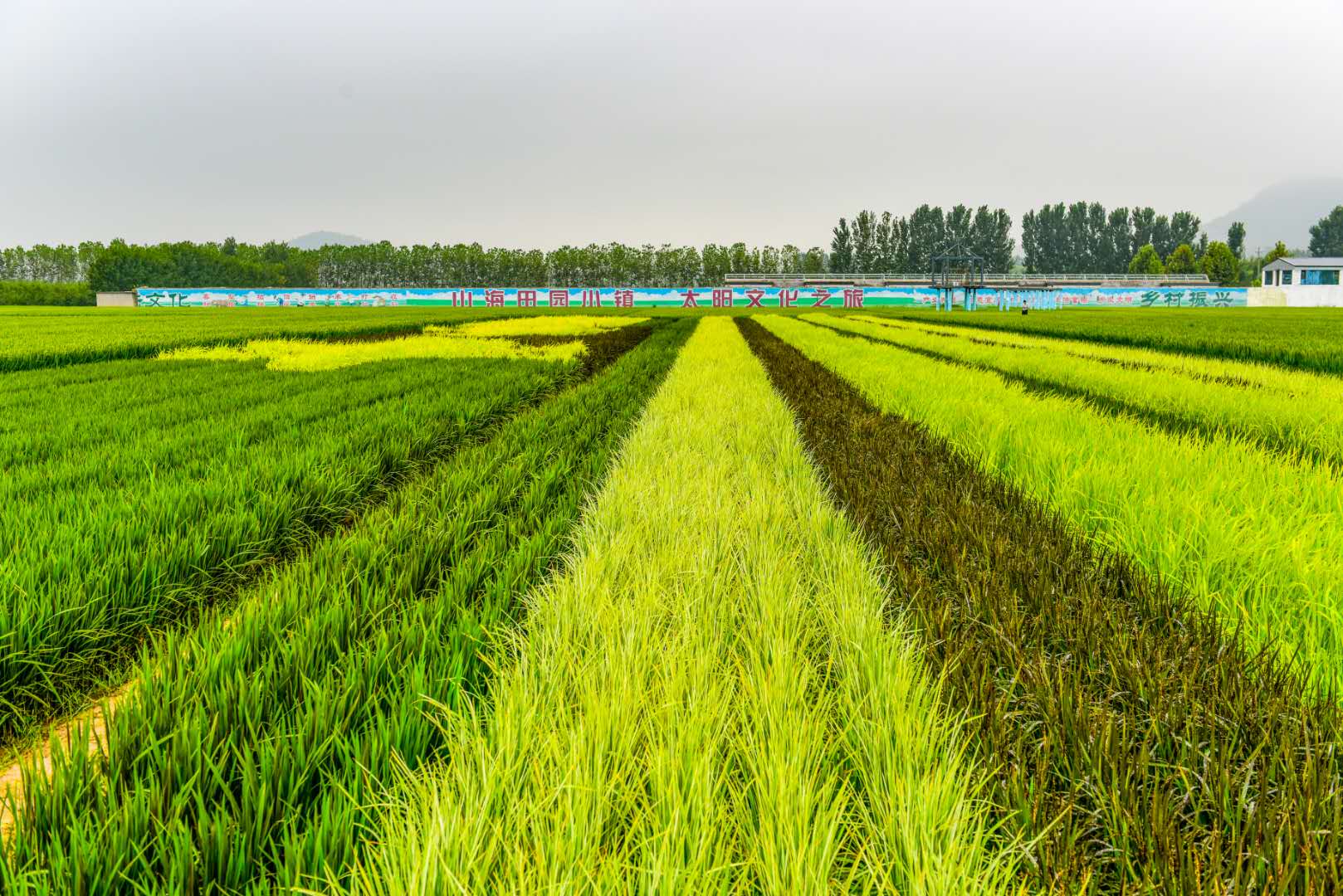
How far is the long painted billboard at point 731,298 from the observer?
59125 millimetres

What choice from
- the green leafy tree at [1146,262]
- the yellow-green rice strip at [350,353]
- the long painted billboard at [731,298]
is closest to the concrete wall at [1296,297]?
the long painted billboard at [731,298]

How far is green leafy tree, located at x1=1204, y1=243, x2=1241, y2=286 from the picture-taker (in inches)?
3270

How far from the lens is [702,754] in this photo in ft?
3.63

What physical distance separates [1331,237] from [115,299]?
180 m

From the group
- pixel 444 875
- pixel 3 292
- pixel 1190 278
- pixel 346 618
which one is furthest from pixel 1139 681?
pixel 3 292

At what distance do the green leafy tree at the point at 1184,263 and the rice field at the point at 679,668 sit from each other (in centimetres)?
10866

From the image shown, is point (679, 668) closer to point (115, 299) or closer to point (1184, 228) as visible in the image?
point (115, 299)

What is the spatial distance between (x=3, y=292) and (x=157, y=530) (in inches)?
4076

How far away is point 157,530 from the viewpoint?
241cm

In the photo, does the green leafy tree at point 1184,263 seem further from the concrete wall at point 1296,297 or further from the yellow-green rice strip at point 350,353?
the yellow-green rice strip at point 350,353

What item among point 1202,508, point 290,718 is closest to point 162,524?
point 290,718

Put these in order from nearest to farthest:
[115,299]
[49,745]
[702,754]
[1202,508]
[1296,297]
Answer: [702,754]
[49,745]
[1202,508]
[1296,297]
[115,299]

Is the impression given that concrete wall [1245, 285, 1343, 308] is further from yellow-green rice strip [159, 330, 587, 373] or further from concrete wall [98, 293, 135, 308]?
concrete wall [98, 293, 135, 308]

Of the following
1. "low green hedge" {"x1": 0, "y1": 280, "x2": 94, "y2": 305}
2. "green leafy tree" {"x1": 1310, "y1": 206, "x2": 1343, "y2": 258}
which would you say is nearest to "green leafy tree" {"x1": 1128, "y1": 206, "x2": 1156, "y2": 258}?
"green leafy tree" {"x1": 1310, "y1": 206, "x2": 1343, "y2": 258}
